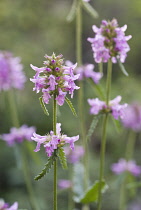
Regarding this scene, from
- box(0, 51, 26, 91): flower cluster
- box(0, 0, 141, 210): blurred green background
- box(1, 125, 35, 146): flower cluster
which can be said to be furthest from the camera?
box(0, 0, 141, 210): blurred green background

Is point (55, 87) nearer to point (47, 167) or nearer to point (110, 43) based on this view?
point (47, 167)

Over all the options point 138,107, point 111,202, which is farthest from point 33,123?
point 138,107

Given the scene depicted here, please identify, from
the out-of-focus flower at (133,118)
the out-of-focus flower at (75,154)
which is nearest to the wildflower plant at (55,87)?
the out-of-focus flower at (75,154)

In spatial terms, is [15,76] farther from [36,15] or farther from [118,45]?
[36,15]

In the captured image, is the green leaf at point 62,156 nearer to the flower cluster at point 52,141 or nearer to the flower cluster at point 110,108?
the flower cluster at point 52,141

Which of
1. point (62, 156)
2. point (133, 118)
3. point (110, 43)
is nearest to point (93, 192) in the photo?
point (62, 156)

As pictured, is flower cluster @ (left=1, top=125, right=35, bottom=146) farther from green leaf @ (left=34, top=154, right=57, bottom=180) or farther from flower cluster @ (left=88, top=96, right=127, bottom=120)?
green leaf @ (left=34, top=154, right=57, bottom=180)

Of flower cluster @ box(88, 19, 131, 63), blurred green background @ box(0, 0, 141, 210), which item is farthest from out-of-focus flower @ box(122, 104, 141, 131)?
flower cluster @ box(88, 19, 131, 63)
